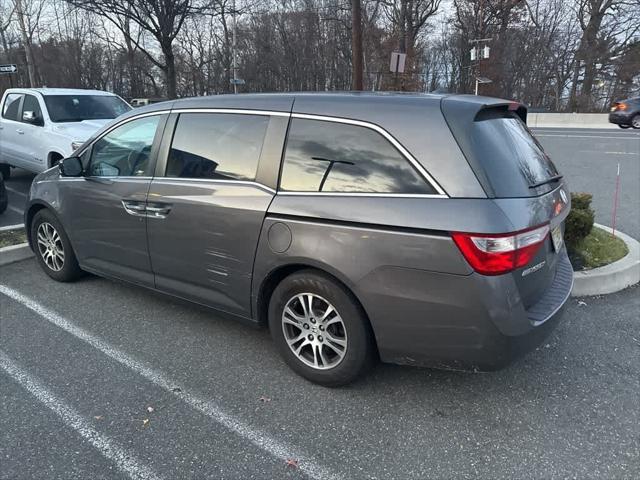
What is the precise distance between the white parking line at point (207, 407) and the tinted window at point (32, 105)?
5.81 metres

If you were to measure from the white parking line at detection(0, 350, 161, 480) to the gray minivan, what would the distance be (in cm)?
107

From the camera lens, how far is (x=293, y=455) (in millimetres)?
2518

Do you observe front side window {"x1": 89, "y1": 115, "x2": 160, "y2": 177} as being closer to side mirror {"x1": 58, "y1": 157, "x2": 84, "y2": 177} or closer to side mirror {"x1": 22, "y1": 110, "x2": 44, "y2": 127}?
side mirror {"x1": 58, "y1": 157, "x2": 84, "y2": 177}

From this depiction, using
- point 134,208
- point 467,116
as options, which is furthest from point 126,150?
point 467,116

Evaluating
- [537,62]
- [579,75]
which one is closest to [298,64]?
[537,62]

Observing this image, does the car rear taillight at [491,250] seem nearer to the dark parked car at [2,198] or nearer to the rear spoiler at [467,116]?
the rear spoiler at [467,116]

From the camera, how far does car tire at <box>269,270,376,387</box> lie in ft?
9.31

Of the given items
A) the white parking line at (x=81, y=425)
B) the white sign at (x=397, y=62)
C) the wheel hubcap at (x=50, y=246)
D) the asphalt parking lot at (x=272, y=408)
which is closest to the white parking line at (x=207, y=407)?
the asphalt parking lot at (x=272, y=408)

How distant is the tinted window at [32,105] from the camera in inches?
338

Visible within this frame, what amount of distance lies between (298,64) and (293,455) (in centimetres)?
4784

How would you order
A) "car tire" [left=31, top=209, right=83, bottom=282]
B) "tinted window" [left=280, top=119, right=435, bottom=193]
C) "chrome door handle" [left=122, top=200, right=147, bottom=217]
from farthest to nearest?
"car tire" [left=31, top=209, right=83, bottom=282]
"chrome door handle" [left=122, top=200, right=147, bottom=217]
"tinted window" [left=280, top=119, right=435, bottom=193]

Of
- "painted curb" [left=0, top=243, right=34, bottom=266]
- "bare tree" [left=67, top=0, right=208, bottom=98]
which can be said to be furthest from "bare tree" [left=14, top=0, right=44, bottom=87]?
"painted curb" [left=0, top=243, right=34, bottom=266]

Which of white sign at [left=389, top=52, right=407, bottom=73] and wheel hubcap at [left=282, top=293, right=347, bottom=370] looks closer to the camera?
wheel hubcap at [left=282, top=293, right=347, bottom=370]

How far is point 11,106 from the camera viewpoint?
30.6 feet
